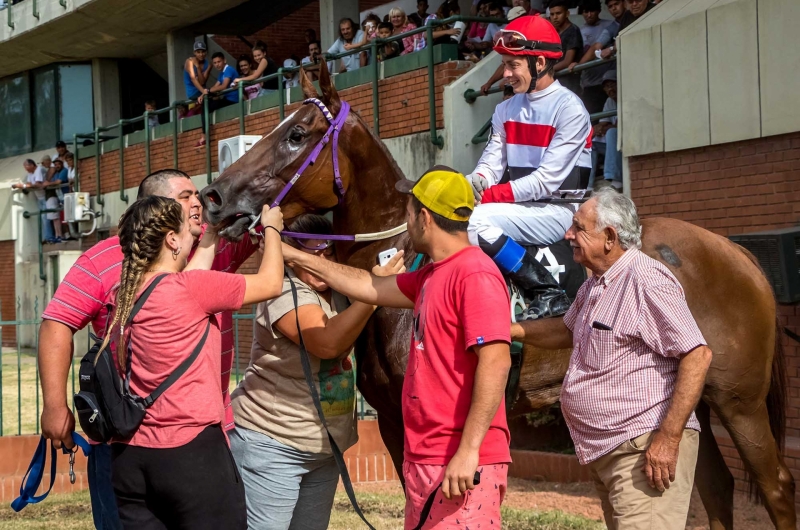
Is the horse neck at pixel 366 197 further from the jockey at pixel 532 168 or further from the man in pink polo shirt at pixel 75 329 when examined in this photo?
the man in pink polo shirt at pixel 75 329

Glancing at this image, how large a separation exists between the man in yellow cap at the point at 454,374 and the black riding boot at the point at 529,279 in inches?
55.5

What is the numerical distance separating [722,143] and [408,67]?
590cm

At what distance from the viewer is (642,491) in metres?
3.73

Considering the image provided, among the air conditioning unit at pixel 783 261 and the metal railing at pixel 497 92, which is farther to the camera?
the metal railing at pixel 497 92

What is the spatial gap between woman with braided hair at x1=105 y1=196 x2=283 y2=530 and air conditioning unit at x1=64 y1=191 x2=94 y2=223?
1961 cm

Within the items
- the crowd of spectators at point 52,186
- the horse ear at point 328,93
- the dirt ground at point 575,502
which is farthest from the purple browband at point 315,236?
the crowd of spectators at point 52,186

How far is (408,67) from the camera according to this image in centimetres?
1327

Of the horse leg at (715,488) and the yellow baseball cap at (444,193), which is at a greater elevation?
the yellow baseball cap at (444,193)

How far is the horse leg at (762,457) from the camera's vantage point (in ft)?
16.9

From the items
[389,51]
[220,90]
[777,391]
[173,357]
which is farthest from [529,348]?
[220,90]

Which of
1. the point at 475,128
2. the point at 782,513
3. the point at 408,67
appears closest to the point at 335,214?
the point at 782,513

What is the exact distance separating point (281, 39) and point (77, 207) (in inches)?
248

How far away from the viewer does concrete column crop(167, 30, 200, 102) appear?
2250 centimetres

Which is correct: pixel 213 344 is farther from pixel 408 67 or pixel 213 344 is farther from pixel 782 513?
pixel 408 67
